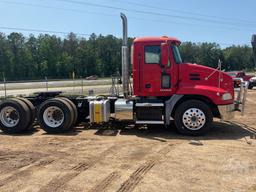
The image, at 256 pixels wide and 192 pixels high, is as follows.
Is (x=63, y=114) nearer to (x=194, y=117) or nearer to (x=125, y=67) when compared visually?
(x=125, y=67)

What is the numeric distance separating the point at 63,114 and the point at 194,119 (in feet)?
12.7

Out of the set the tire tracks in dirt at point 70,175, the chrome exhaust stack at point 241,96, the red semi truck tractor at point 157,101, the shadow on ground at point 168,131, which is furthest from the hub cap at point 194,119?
the tire tracks in dirt at point 70,175

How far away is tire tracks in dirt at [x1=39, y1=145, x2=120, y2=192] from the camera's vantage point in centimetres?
638

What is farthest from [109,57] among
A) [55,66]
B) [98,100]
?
[98,100]

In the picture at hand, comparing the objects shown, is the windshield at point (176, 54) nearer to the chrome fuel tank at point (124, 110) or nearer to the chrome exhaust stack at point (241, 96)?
the chrome fuel tank at point (124, 110)

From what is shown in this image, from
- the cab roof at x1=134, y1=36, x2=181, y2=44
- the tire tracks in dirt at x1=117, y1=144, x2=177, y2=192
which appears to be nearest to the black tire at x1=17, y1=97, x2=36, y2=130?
the cab roof at x1=134, y1=36, x2=181, y2=44

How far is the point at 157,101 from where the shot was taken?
11.5 m

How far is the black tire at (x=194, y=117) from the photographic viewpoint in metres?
10.9

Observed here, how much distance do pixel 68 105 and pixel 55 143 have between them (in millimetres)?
1887

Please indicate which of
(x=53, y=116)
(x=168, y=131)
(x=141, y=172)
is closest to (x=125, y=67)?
(x=168, y=131)

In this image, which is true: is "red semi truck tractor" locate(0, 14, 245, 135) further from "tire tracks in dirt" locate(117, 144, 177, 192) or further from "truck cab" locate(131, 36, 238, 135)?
"tire tracks in dirt" locate(117, 144, 177, 192)

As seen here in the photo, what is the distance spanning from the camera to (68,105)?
1174 cm

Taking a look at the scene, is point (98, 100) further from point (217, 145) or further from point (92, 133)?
point (217, 145)

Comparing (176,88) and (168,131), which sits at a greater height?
(176,88)
